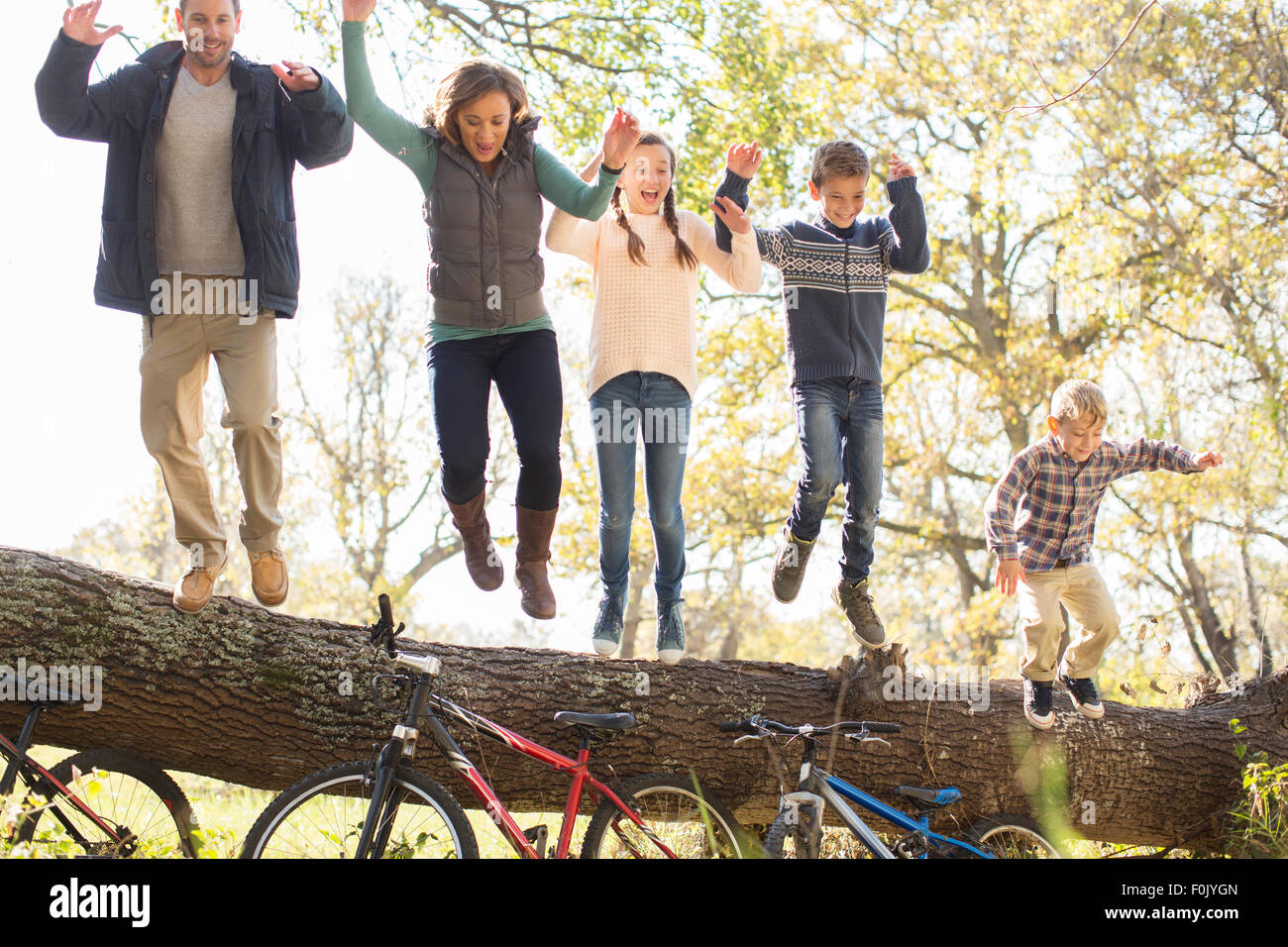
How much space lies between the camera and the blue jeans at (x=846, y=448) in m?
5.61

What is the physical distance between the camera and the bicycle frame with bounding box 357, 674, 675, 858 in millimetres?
4219

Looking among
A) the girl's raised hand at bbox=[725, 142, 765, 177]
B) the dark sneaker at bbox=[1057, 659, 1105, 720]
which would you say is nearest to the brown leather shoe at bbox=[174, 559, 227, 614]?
the girl's raised hand at bbox=[725, 142, 765, 177]

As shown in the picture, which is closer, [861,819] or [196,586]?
[196,586]

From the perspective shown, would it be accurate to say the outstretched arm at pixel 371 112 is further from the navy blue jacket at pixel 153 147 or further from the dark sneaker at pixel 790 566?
the dark sneaker at pixel 790 566

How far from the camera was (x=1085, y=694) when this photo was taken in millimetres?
6191

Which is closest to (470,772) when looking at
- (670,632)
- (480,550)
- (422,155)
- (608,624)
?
(608,624)

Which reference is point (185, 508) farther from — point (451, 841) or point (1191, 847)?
point (1191, 847)

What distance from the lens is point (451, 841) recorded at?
427 cm

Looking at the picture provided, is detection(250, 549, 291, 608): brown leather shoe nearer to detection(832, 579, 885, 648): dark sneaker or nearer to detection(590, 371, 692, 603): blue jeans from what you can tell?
detection(590, 371, 692, 603): blue jeans

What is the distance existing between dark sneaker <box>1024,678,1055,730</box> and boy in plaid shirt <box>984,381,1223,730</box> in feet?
0.82

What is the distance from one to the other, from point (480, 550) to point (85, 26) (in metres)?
2.80

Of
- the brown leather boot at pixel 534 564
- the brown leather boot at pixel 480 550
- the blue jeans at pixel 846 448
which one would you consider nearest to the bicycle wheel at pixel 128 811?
the brown leather boot at pixel 480 550

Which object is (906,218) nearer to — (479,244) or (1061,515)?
(1061,515)
